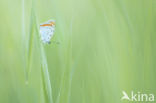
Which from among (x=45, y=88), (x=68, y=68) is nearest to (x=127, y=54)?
(x=68, y=68)

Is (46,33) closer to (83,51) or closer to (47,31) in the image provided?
(47,31)

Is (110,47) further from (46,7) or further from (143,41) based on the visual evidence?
(46,7)

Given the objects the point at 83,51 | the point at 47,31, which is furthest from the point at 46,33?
the point at 83,51

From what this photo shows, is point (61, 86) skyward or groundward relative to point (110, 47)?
groundward
